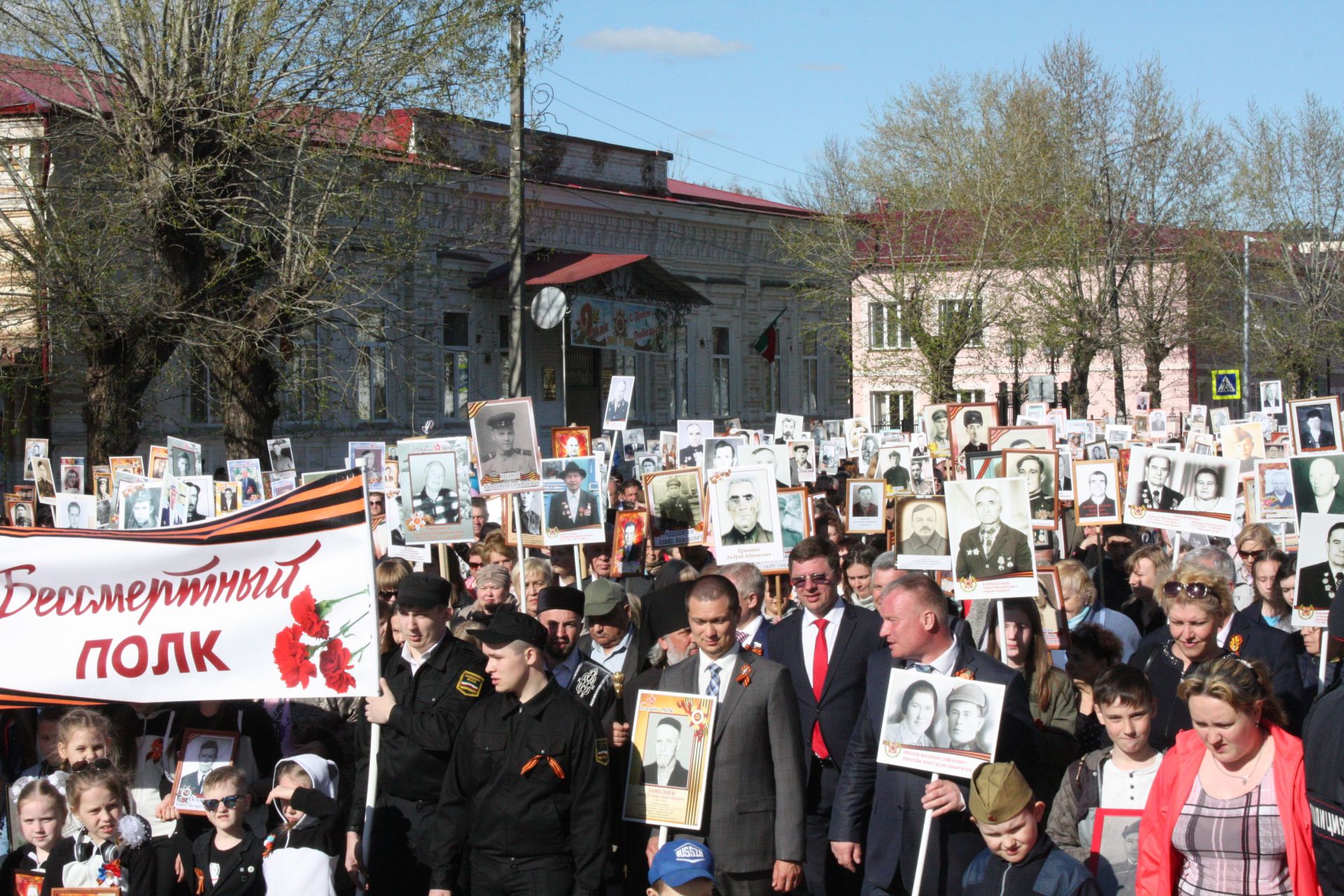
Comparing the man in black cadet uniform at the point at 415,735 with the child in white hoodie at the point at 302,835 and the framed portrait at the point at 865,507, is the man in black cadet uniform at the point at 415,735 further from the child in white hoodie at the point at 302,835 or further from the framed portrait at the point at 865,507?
the framed portrait at the point at 865,507

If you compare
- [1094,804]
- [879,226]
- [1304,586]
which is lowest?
[1094,804]

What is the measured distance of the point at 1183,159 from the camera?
1549 inches

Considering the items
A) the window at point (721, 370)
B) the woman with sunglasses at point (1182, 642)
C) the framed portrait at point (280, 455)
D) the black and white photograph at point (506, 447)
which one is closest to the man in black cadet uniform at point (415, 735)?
the woman with sunglasses at point (1182, 642)

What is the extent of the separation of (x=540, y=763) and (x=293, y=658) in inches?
51.1

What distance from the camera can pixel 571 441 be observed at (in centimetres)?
1414

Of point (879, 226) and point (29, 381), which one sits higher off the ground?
point (879, 226)

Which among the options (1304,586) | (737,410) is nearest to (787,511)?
(1304,586)

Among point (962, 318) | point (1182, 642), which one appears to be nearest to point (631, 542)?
point (1182, 642)

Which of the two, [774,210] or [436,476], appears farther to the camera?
[774,210]

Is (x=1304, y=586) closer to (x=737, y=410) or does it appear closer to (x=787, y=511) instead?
(x=787, y=511)

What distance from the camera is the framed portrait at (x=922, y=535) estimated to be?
27.5 feet

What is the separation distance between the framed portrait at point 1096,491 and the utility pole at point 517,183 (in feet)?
33.3

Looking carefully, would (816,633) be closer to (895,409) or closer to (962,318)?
(962,318)

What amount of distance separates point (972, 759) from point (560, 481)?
6.75 metres
